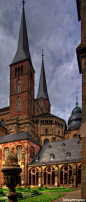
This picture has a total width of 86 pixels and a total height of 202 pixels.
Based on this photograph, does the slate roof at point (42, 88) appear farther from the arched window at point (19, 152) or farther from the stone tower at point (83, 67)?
the stone tower at point (83, 67)

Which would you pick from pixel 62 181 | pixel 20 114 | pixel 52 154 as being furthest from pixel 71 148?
pixel 20 114

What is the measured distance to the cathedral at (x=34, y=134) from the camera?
3938 centimetres

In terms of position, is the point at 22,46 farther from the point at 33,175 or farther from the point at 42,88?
the point at 33,175

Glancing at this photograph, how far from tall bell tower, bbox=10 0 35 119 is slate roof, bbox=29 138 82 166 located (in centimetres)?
1708

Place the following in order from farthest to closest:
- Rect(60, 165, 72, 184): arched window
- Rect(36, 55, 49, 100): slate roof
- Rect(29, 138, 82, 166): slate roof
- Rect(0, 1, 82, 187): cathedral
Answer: Rect(36, 55, 49, 100): slate roof
Rect(29, 138, 82, 166): slate roof
Rect(0, 1, 82, 187): cathedral
Rect(60, 165, 72, 184): arched window

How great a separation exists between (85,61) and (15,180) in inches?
292

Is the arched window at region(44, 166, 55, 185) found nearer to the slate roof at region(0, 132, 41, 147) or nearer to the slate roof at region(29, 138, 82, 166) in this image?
the slate roof at region(29, 138, 82, 166)

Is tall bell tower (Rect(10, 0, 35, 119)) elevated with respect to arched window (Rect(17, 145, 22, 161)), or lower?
elevated

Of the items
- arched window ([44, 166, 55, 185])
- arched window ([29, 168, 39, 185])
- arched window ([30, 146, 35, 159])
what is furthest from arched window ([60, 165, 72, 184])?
arched window ([30, 146, 35, 159])

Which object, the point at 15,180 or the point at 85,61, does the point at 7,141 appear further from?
the point at 85,61

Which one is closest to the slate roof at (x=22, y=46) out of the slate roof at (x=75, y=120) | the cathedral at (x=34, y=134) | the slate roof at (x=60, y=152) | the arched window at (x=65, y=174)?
the cathedral at (x=34, y=134)

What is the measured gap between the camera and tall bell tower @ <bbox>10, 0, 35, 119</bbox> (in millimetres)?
62375

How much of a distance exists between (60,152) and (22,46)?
4484 centimetres

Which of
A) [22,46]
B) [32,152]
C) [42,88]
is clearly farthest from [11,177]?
[42,88]
